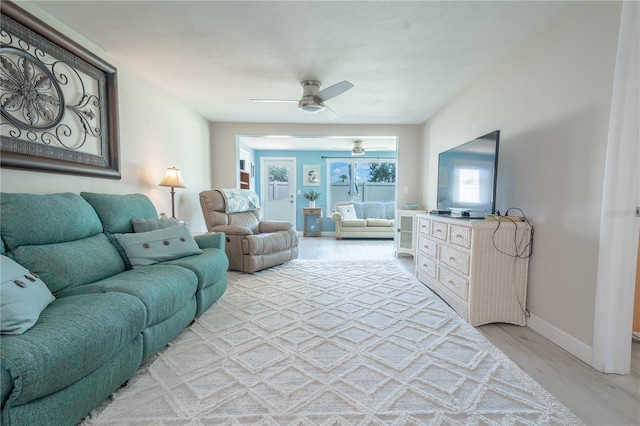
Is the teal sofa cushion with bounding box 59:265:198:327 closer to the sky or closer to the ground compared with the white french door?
closer to the ground

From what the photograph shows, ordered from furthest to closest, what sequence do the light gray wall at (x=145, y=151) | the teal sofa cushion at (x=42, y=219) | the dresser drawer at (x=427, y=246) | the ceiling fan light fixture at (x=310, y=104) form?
1. the ceiling fan light fixture at (x=310, y=104)
2. the dresser drawer at (x=427, y=246)
3. the light gray wall at (x=145, y=151)
4. the teal sofa cushion at (x=42, y=219)

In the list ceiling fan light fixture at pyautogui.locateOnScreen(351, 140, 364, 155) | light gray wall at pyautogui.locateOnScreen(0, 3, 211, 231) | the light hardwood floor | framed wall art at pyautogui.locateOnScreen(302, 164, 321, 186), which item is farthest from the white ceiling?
framed wall art at pyautogui.locateOnScreen(302, 164, 321, 186)

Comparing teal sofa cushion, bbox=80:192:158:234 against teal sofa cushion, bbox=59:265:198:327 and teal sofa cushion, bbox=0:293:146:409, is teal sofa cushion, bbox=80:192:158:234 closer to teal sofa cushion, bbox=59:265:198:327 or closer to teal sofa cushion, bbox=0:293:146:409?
teal sofa cushion, bbox=59:265:198:327

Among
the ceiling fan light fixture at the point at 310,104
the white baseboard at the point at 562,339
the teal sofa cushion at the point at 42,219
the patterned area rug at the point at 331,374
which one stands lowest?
the patterned area rug at the point at 331,374

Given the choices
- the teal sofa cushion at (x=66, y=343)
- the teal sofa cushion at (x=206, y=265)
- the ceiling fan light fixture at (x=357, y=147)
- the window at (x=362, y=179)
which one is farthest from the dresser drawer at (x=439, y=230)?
the window at (x=362, y=179)

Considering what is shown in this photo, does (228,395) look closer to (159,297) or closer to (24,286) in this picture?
(159,297)

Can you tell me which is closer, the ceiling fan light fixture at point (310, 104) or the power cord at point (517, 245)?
the power cord at point (517, 245)

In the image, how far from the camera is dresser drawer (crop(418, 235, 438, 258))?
9.20ft

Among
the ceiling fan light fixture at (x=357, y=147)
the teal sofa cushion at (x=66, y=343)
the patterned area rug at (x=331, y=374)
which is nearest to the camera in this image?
the teal sofa cushion at (x=66, y=343)

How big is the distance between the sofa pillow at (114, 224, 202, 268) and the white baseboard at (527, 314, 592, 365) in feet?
8.83

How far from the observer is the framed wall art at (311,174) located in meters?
7.04

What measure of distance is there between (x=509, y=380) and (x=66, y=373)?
6.61 feet

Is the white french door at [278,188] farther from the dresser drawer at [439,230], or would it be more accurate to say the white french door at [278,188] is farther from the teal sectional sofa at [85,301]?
the teal sectional sofa at [85,301]

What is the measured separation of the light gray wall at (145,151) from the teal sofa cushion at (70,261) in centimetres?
56
